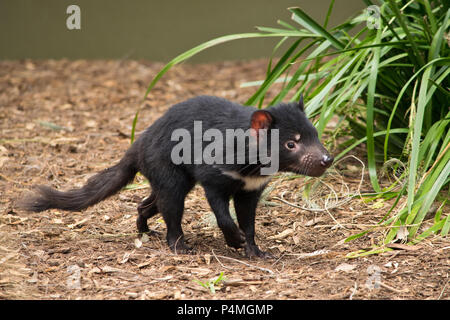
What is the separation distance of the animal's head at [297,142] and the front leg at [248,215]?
0.39 metres

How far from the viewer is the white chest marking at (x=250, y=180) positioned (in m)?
3.39

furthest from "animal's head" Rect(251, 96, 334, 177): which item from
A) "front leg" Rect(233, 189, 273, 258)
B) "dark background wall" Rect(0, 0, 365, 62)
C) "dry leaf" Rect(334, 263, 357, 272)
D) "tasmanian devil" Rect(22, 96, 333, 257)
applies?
"dark background wall" Rect(0, 0, 365, 62)

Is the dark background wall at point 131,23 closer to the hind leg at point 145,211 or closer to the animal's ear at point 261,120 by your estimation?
the hind leg at point 145,211

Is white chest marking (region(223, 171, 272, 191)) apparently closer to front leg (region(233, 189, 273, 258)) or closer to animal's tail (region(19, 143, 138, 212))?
front leg (region(233, 189, 273, 258))

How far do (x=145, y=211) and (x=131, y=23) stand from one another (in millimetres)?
4540

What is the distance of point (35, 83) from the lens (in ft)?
23.4

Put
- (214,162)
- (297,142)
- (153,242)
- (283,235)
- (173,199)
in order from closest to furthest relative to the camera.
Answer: (297,142)
(214,162)
(173,199)
(153,242)
(283,235)

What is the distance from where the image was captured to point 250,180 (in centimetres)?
346

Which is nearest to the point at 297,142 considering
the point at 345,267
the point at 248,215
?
the point at 248,215

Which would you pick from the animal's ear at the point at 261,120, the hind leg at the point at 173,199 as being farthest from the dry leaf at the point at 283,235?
the animal's ear at the point at 261,120

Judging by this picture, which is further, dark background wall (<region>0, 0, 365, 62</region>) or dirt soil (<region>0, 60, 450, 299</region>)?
dark background wall (<region>0, 0, 365, 62</region>)

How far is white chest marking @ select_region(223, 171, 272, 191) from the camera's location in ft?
11.1

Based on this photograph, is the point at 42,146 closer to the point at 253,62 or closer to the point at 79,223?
the point at 79,223

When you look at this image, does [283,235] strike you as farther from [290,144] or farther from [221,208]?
[290,144]
